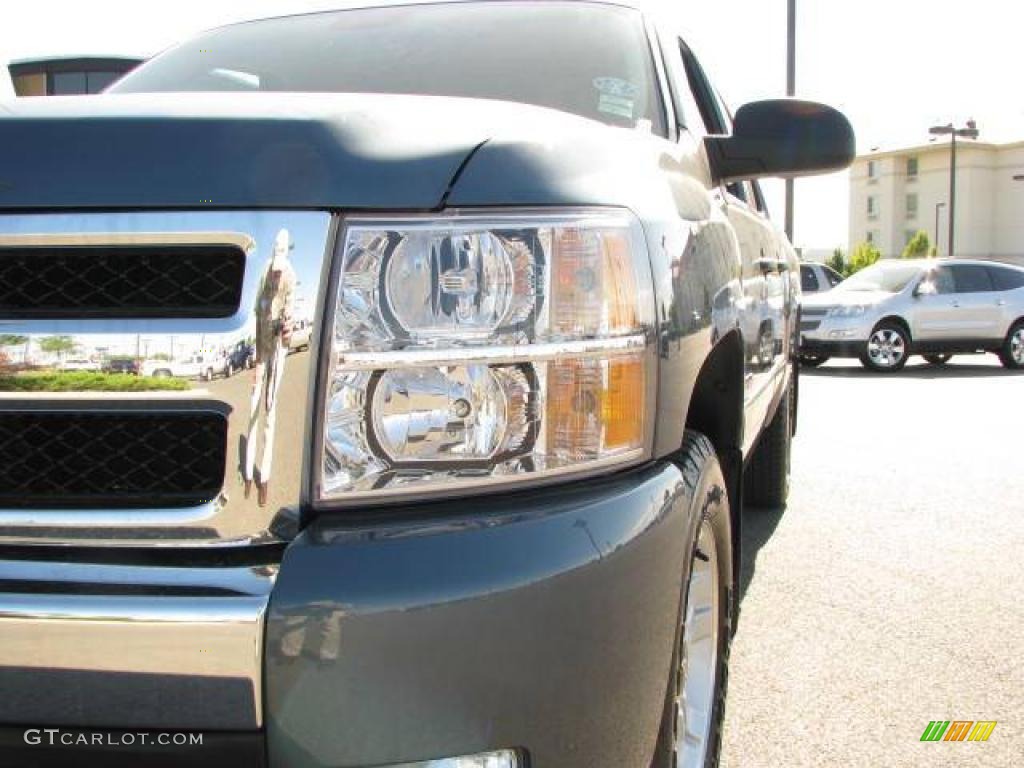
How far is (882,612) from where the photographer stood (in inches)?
151

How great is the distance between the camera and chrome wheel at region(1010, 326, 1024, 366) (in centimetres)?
1542

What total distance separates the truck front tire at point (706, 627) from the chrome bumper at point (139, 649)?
80 cm

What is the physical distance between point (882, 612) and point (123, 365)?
319cm

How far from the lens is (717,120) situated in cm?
378

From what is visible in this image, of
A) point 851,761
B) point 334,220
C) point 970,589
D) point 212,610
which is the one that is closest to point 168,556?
point 212,610

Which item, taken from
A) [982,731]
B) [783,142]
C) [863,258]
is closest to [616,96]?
[783,142]

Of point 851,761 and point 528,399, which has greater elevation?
point 528,399

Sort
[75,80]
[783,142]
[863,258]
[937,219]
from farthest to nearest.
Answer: [937,219], [863,258], [75,80], [783,142]

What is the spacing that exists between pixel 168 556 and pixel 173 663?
0.15m

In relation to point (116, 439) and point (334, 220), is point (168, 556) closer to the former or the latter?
point (116, 439)

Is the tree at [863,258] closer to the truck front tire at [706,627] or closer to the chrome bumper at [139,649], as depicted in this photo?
the truck front tire at [706,627]

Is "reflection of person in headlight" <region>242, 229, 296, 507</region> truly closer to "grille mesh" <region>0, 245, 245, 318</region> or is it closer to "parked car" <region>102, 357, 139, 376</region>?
"grille mesh" <region>0, 245, 245, 318</region>

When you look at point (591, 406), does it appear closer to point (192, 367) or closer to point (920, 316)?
point (192, 367)

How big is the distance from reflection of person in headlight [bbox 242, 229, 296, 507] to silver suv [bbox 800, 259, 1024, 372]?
14149 millimetres
